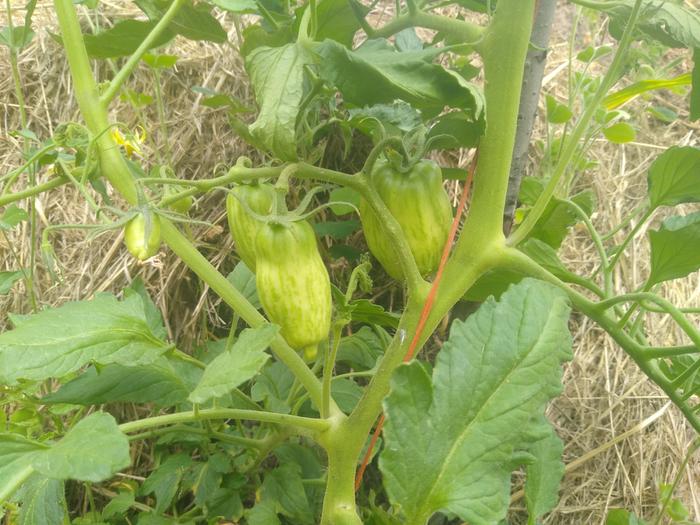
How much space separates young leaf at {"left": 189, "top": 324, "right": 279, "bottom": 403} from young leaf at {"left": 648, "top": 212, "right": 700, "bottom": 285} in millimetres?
427

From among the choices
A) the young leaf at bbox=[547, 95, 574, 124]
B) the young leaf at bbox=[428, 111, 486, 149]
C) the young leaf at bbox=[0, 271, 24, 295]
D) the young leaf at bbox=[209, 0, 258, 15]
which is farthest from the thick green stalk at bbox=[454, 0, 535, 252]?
the young leaf at bbox=[0, 271, 24, 295]

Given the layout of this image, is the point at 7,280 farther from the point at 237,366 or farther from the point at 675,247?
the point at 675,247

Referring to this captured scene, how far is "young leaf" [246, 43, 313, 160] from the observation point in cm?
56

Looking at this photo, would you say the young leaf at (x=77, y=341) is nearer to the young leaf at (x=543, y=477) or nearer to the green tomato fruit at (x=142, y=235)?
the green tomato fruit at (x=142, y=235)

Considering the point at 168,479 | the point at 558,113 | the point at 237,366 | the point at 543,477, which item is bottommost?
the point at 168,479

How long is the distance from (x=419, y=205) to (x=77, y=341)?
37 centimetres

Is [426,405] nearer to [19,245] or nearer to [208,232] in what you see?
[208,232]

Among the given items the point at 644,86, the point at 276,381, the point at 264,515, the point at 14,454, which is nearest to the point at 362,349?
the point at 276,381

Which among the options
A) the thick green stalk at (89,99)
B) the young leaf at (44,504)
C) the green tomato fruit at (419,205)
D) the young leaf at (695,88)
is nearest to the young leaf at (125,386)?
the young leaf at (44,504)

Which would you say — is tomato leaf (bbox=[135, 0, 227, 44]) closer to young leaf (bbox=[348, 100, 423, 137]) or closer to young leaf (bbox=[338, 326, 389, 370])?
young leaf (bbox=[348, 100, 423, 137])

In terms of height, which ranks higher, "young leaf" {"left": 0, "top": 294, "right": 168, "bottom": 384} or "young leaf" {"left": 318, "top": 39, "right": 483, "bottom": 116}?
"young leaf" {"left": 318, "top": 39, "right": 483, "bottom": 116}

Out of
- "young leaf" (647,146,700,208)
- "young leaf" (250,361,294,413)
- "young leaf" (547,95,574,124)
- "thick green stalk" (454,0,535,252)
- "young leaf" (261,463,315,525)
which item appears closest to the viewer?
"thick green stalk" (454,0,535,252)

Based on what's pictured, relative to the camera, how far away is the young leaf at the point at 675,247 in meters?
0.67

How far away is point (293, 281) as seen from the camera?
2.15ft
